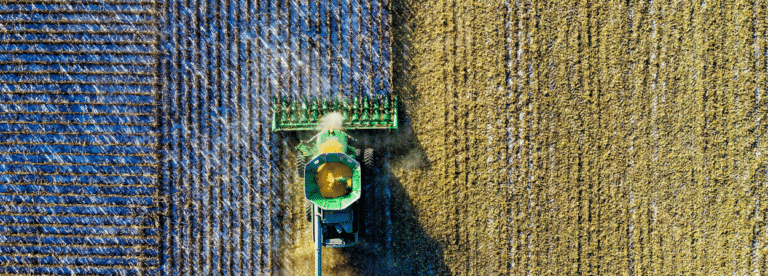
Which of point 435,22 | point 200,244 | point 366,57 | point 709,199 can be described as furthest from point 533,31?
point 200,244

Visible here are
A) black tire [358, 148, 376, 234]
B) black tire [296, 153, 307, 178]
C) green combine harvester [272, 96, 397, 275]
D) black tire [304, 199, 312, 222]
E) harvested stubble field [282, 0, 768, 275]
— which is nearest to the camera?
green combine harvester [272, 96, 397, 275]

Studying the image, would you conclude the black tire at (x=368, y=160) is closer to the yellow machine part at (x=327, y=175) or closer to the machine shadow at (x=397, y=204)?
the machine shadow at (x=397, y=204)

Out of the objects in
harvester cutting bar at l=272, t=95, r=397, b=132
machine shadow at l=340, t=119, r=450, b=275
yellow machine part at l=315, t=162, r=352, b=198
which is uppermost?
harvester cutting bar at l=272, t=95, r=397, b=132

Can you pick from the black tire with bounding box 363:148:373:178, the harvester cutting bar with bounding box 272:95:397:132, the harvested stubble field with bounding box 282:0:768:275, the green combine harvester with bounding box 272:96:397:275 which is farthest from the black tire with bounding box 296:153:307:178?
the black tire with bounding box 363:148:373:178

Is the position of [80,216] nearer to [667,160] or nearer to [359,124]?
[359,124]

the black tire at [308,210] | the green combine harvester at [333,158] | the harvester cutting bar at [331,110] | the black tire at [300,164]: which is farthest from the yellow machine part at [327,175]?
the harvester cutting bar at [331,110]

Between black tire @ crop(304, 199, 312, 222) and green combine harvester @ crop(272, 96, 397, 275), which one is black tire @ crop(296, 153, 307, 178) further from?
black tire @ crop(304, 199, 312, 222)
